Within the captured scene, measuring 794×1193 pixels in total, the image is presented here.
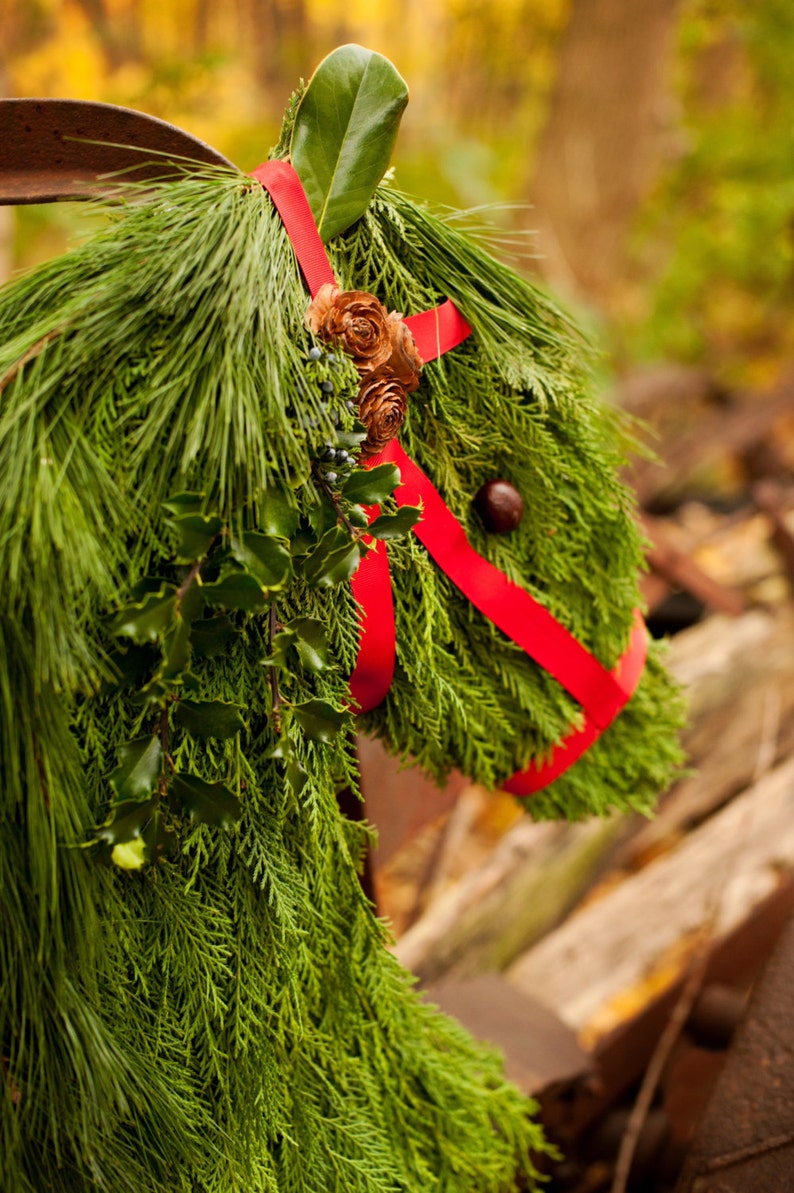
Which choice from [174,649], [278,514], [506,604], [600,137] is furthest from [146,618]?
[600,137]

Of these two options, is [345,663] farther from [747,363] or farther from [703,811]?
[747,363]

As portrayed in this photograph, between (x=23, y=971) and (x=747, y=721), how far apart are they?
2467 mm

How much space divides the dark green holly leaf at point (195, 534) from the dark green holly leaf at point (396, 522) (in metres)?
0.15

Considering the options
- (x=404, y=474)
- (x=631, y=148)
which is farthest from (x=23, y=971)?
(x=631, y=148)

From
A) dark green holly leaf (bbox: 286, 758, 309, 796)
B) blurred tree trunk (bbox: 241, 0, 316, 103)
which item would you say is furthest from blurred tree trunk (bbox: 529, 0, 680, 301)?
blurred tree trunk (bbox: 241, 0, 316, 103)

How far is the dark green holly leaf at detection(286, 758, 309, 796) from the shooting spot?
777 millimetres

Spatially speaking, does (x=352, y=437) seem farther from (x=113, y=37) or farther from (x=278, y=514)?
(x=113, y=37)

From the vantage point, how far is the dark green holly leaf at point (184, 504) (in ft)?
2.33

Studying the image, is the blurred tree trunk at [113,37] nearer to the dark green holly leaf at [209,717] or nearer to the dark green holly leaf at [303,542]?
the dark green holly leaf at [303,542]

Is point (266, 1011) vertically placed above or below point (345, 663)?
below

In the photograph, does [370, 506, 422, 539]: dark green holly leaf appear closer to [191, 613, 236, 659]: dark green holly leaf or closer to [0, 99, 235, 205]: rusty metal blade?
[191, 613, 236, 659]: dark green holly leaf

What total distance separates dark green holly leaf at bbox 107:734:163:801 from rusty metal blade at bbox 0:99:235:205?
49 cm

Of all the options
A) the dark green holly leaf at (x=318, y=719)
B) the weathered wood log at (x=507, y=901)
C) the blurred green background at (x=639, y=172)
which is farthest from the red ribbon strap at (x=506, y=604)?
the blurred green background at (x=639, y=172)

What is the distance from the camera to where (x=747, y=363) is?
6.16 m
